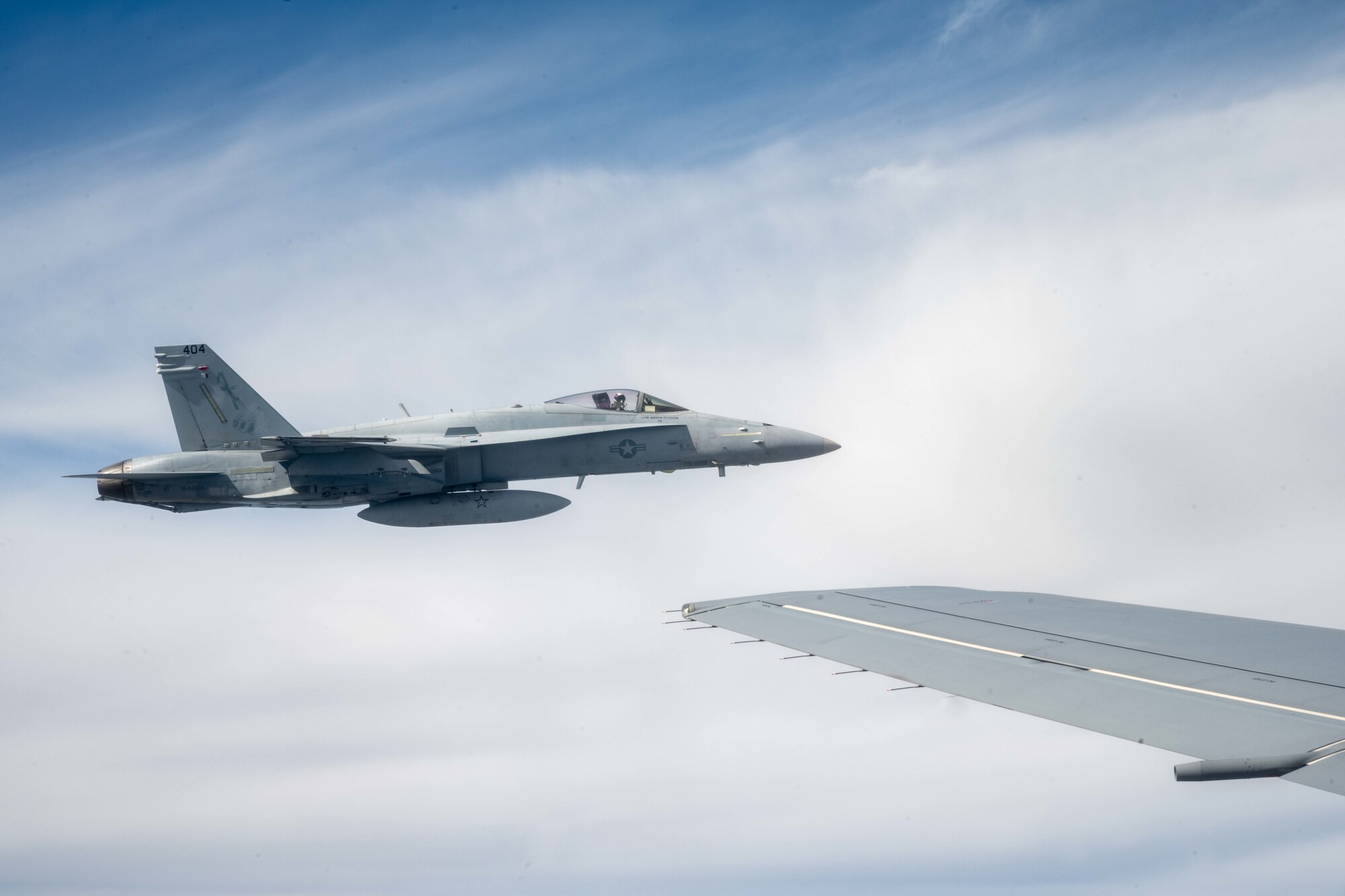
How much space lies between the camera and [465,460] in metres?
26.5

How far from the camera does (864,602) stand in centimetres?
1741

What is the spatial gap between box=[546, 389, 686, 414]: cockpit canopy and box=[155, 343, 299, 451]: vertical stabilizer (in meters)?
8.40

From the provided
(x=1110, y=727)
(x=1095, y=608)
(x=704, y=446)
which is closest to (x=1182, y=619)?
(x=1095, y=608)

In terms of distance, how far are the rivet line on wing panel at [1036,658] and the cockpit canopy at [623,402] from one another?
34.4 ft

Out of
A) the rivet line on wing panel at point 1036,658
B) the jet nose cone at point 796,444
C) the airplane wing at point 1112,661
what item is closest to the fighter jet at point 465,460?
the jet nose cone at point 796,444

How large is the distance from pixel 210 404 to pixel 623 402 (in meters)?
12.1

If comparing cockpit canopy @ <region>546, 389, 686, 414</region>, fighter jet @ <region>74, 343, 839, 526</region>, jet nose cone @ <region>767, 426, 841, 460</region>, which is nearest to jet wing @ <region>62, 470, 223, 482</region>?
fighter jet @ <region>74, 343, 839, 526</region>

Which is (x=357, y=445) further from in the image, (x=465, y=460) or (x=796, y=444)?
(x=796, y=444)

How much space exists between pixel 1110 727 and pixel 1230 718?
114 cm

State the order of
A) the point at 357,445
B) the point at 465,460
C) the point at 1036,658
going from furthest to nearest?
the point at 465,460
the point at 357,445
the point at 1036,658

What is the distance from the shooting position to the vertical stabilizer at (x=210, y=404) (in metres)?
27.7

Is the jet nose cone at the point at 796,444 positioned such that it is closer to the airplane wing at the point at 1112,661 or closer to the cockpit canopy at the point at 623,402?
the cockpit canopy at the point at 623,402

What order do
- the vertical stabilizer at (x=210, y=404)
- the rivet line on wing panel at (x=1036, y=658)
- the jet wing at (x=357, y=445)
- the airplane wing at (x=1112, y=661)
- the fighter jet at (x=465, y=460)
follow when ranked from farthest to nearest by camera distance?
the vertical stabilizer at (x=210, y=404)
the fighter jet at (x=465, y=460)
the jet wing at (x=357, y=445)
the rivet line on wing panel at (x=1036, y=658)
the airplane wing at (x=1112, y=661)

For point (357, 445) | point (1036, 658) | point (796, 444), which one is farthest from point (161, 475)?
point (1036, 658)
